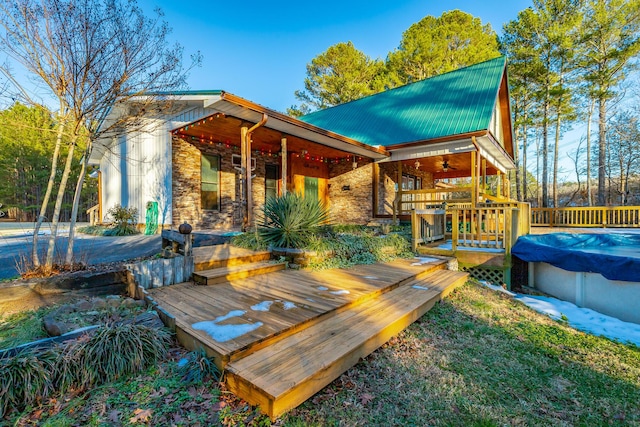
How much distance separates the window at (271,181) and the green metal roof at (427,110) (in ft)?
10.8

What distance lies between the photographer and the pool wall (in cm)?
427

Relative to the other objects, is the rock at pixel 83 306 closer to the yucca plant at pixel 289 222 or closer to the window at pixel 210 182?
the yucca plant at pixel 289 222

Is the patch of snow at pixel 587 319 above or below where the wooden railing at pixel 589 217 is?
below

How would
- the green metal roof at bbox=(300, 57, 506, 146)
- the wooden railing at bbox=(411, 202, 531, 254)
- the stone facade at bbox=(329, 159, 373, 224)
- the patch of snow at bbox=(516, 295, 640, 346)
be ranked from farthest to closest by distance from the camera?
1. the stone facade at bbox=(329, 159, 373, 224)
2. the green metal roof at bbox=(300, 57, 506, 146)
3. the wooden railing at bbox=(411, 202, 531, 254)
4. the patch of snow at bbox=(516, 295, 640, 346)

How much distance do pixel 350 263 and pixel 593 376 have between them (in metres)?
3.16

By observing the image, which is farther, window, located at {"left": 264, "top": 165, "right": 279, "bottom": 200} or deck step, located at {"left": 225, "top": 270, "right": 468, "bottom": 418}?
window, located at {"left": 264, "top": 165, "right": 279, "bottom": 200}

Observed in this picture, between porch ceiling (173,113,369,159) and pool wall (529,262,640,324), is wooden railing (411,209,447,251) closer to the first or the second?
pool wall (529,262,640,324)

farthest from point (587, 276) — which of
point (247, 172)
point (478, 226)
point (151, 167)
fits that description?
point (151, 167)

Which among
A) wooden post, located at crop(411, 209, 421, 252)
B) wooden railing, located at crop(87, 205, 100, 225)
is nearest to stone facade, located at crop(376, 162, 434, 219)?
wooden post, located at crop(411, 209, 421, 252)

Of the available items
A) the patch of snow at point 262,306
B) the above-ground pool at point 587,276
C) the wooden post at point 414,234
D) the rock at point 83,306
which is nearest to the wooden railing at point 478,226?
the wooden post at point 414,234

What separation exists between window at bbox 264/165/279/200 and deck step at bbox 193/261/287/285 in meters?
5.17

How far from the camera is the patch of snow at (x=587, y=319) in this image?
145 inches

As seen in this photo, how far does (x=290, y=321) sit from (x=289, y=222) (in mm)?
2666

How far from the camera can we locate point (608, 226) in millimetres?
11492
